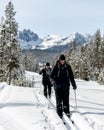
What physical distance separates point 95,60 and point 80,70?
458 centimetres

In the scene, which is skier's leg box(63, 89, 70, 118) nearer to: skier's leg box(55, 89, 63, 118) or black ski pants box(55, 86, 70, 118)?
black ski pants box(55, 86, 70, 118)

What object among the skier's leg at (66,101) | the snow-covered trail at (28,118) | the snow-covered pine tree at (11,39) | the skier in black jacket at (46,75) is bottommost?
the snow-covered trail at (28,118)

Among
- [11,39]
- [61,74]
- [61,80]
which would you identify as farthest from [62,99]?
[11,39]

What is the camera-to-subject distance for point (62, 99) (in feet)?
41.4

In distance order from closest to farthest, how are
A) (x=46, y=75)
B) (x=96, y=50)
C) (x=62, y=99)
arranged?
(x=62, y=99) → (x=46, y=75) → (x=96, y=50)

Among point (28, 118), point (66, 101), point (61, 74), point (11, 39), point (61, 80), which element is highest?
point (11, 39)

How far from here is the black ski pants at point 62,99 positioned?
40.7ft

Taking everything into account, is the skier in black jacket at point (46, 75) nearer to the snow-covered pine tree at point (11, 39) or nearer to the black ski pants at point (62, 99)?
the black ski pants at point (62, 99)

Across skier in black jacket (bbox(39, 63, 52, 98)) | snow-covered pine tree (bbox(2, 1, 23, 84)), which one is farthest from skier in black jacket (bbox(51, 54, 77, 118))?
snow-covered pine tree (bbox(2, 1, 23, 84))

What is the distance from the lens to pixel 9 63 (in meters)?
50.6

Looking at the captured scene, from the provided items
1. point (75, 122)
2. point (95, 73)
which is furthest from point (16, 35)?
point (75, 122)

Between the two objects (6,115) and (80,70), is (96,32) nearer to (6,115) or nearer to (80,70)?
(80,70)

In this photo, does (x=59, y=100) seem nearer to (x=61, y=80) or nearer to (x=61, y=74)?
(x=61, y=80)

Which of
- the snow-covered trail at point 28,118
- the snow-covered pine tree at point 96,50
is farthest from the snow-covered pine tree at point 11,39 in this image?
the snow-covered pine tree at point 96,50
